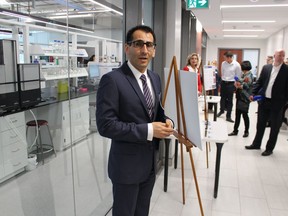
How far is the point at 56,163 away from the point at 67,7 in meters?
1.54

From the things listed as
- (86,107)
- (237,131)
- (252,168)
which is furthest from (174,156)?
(237,131)

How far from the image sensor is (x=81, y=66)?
3311 mm

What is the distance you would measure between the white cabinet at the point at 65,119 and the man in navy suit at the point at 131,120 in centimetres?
124

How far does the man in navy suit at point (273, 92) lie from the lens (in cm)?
389

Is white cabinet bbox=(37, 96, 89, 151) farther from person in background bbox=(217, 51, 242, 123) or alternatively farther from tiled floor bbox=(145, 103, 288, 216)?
person in background bbox=(217, 51, 242, 123)

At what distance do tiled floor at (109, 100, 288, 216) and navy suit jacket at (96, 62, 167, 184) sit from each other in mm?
1276

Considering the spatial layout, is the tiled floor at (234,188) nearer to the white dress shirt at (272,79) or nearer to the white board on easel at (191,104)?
the white dress shirt at (272,79)

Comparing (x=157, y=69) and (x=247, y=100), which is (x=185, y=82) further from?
(x=247, y=100)

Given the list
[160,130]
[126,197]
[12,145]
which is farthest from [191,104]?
[12,145]

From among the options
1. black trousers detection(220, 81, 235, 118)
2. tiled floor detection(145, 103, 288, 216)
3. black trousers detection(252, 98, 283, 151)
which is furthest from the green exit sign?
black trousers detection(220, 81, 235, 118)

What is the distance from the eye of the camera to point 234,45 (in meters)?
14.4

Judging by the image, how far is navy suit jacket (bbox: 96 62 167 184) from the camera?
139cm

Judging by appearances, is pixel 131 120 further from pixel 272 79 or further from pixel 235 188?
pixel 272 79

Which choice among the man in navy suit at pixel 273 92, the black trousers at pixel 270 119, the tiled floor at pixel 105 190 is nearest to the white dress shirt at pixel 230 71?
the man in navy suit at pixel 273 92
